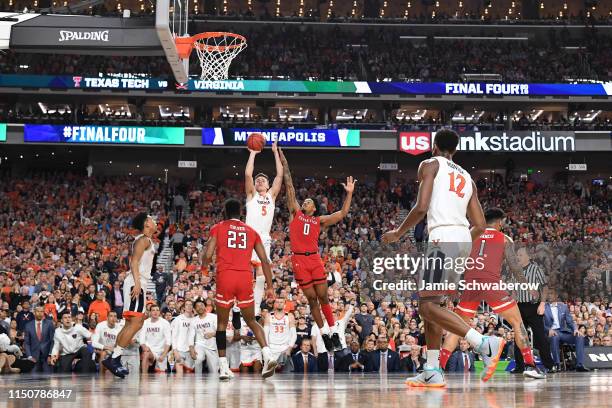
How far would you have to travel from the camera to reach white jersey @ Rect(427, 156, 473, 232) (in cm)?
827

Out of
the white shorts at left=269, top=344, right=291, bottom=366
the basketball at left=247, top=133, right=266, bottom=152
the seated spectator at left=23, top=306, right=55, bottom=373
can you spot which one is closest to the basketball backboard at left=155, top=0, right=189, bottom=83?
the basketball at left=247, top=133, right=266, bottom=152

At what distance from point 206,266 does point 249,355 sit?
6127mm

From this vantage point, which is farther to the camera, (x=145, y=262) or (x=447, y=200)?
(x=145, y=262)

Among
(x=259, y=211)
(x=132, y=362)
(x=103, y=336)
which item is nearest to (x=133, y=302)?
(x=259, y=211)

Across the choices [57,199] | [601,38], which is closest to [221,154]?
[57,199]

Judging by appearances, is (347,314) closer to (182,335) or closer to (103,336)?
(182,335)

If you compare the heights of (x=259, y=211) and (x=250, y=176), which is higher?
(x=250, y=176)

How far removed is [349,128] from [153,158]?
10845mm

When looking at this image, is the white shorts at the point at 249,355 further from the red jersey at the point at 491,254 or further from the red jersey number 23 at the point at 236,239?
the red jersey at the point at 491,254

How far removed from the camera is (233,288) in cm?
1091

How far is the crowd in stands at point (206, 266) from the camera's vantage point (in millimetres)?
16578

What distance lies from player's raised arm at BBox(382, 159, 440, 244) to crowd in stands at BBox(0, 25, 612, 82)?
1298 inches

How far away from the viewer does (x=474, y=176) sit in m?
45.2

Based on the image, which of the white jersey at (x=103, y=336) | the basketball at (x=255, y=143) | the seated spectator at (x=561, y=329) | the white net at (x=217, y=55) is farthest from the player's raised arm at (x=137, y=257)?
the white net at (x=217, y=55)
